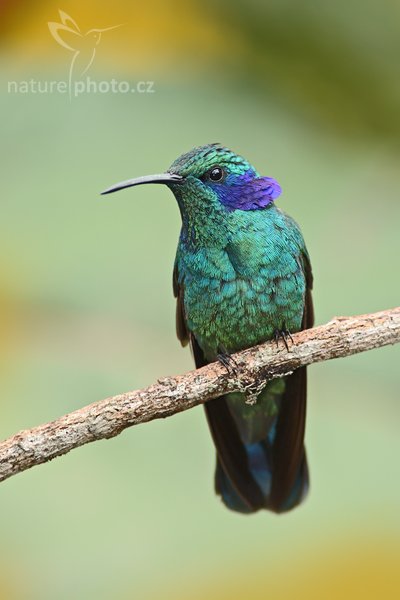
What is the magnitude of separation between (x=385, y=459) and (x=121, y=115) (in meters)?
1.99

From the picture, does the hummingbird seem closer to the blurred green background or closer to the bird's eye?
the bird's eye

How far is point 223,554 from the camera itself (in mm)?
3074

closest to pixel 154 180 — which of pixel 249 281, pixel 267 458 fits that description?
pixel 249 281

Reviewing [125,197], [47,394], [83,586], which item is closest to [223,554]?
[83,586]

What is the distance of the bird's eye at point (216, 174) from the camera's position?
3.02 meters

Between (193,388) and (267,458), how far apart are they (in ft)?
3.71

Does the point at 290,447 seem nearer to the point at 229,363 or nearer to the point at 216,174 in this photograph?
the point at 229,363

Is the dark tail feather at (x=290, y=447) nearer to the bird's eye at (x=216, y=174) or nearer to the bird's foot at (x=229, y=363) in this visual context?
the bird's foot at (x=229, y=363)

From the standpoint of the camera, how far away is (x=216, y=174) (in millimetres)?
3027

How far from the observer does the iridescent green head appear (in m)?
2.98
